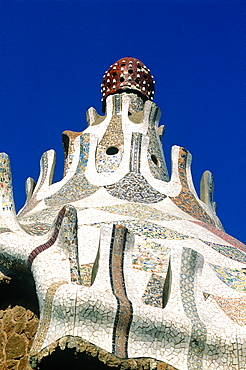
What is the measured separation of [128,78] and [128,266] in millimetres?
6094

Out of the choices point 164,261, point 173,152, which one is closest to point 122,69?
point 173,152

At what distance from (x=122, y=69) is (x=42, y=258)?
20.7ft

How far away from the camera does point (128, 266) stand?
586 centimetres

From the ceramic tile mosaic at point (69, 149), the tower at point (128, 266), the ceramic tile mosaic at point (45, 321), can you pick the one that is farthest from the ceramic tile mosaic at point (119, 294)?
the ceramic tile mosaic at point (69, 149)

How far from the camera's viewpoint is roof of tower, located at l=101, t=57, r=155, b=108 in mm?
11258

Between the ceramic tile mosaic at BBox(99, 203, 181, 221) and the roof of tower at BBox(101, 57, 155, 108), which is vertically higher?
the roof of tower at BBox(101, 57, 155, 108)

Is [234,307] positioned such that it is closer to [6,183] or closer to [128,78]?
[6,183]

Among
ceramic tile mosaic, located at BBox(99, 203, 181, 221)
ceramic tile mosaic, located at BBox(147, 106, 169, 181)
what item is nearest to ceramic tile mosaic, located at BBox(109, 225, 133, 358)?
ceramic tile mosaic, located at BBox(99, 203, 181, 221)

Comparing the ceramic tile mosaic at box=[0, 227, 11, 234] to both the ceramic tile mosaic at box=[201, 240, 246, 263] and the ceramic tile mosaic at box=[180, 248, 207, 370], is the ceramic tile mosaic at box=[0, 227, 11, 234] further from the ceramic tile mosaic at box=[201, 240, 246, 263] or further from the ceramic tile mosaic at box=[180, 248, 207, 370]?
the ceramic tile mosaic at box=[201, 240, 246, 263]

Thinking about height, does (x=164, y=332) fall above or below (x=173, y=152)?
below

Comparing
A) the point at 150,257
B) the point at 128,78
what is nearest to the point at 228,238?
the point at 150,257

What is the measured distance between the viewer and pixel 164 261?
659cm

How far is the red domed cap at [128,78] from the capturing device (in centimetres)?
1126

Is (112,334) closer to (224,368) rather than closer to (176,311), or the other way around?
(176,311)
